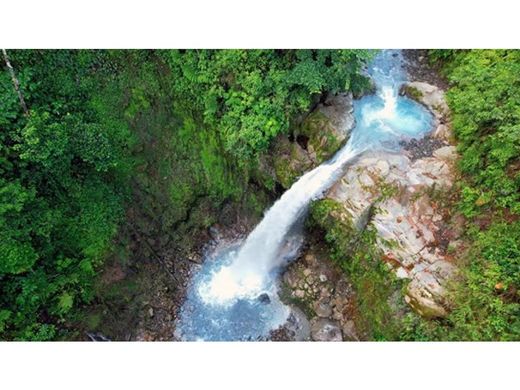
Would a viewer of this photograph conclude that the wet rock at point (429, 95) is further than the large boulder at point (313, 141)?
Yes

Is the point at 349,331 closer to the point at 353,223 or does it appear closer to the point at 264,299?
the point at 264,299

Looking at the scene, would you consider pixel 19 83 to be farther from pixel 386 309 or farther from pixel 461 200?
pixel 461 200

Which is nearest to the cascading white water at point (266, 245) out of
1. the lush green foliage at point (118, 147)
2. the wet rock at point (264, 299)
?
the wet rock at point (264, 299)

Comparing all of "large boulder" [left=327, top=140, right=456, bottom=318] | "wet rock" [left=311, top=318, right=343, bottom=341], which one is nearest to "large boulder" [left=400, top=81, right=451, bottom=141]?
"large boulder" [left=327, top=140, right=456, bottom=318]

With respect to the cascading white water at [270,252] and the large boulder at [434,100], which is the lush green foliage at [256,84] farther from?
the large boulder at [434,100]

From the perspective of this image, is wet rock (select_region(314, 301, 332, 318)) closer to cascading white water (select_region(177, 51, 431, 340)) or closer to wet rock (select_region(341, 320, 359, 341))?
wet rock (select_region(341, 320, 359, 341))
